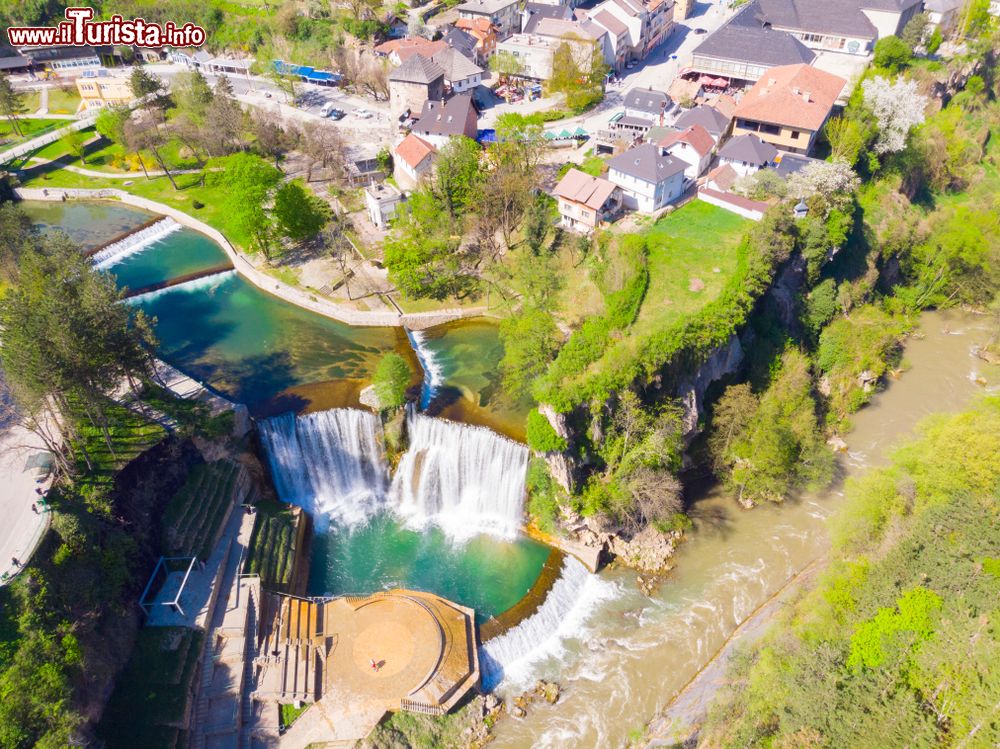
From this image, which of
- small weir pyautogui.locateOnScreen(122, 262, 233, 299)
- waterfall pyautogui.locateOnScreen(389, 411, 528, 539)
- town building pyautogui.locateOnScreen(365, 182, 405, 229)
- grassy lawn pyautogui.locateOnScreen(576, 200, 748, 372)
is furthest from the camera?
town building pyautogui.locateOnScreen(365, 182, 405, 229)

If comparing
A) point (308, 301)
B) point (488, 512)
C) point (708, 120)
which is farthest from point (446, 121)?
point (488, 512)

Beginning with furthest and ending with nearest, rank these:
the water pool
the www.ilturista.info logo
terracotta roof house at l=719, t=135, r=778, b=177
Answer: the www.ilturista.info logo
terracotta roof house at l=719, t=135, r=778, b=177
the water pool

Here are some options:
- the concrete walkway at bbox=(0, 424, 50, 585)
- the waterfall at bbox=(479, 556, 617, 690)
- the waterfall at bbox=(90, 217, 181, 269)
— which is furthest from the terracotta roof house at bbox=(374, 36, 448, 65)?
the waterfall at bbox=(479, 556, 617, 690)

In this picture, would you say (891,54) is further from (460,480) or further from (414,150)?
(460,480)

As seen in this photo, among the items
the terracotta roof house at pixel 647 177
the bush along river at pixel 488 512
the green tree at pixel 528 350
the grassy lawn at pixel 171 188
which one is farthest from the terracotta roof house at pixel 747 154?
the grassy lawn at pixel 171 188

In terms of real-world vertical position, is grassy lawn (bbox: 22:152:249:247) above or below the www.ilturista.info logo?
below

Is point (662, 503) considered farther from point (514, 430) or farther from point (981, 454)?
point (981, 454)

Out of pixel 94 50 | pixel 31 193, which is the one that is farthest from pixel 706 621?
pixel 94 50

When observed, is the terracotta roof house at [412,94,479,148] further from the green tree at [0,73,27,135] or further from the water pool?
the green tree at [0,73,27,135]
